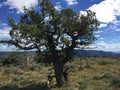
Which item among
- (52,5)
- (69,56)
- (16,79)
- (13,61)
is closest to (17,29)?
(52,5)

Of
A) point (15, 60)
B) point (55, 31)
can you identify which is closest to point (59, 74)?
point (55, 31)

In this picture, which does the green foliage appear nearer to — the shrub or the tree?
the shrub

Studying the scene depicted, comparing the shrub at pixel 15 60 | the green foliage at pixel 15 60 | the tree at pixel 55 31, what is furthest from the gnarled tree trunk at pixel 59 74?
the shrub at pixel 15 60

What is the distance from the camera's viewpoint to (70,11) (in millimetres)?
25516

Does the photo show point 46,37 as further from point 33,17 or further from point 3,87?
point 3,87

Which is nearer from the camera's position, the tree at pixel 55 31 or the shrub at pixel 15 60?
the tree at pixel 55 31

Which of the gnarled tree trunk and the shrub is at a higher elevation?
the gnarled tree trunk

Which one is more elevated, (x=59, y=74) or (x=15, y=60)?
(x=59, y=74)

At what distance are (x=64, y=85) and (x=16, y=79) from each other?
893cm

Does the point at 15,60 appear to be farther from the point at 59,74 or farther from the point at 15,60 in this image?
the point at 59,74

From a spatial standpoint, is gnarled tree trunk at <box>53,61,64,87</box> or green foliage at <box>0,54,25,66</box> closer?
gnarled tree trunk at <box>53,61,64,87</box>

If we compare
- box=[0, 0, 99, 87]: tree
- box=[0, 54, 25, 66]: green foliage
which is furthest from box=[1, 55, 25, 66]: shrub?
box=[0, 0, 99, 87]: tree

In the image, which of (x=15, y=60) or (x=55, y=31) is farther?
(x=15, y=60)

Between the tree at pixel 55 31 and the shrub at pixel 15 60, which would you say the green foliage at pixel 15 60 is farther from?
the tree at pixel 55 31
